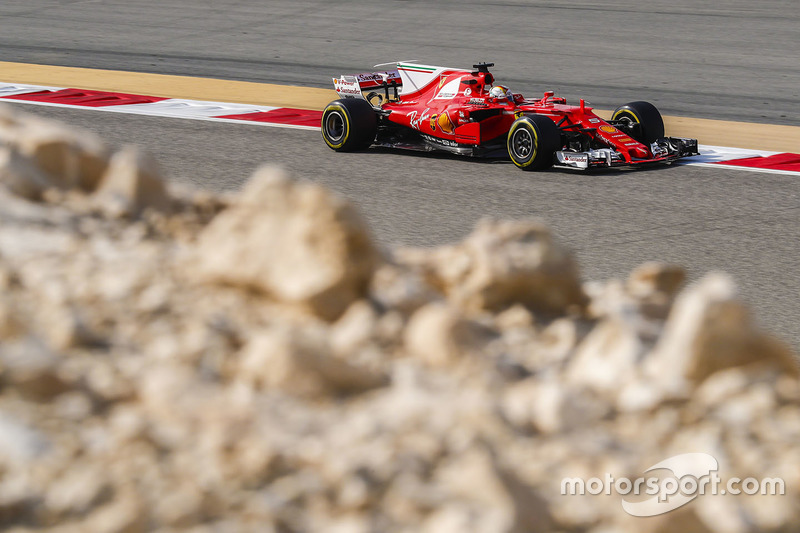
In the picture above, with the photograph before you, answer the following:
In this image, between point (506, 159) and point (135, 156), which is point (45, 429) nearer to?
point (135, 156)

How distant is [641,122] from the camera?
10188 mm

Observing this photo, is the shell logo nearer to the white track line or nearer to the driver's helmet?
the driver's helmet

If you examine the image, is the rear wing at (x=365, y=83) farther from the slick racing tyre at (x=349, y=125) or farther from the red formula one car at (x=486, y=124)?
the slick racing tyre at (x=349, y=125)

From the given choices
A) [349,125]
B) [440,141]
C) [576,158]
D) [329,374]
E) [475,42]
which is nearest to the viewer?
[329,374]

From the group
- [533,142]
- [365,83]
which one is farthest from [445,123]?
[365,83]

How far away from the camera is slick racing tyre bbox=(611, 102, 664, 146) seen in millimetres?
10195

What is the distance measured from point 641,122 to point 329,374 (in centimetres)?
832

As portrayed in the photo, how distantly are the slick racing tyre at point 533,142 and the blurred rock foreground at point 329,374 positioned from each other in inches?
251

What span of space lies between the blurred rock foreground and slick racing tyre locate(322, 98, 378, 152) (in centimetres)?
723

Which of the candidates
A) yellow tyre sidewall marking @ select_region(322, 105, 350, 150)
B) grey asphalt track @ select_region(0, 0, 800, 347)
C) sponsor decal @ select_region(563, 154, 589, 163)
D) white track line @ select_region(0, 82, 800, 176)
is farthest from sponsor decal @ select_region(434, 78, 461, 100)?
white track line @ select_region(0, 82, 800, 176)

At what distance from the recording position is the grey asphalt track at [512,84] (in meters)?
7.35

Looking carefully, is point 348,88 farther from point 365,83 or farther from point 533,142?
point 533,142

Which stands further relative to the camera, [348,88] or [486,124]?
[348,88]

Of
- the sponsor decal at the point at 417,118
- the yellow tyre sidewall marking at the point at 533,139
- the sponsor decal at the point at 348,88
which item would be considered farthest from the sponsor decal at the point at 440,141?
the sponsor decal at the point at 348,88
